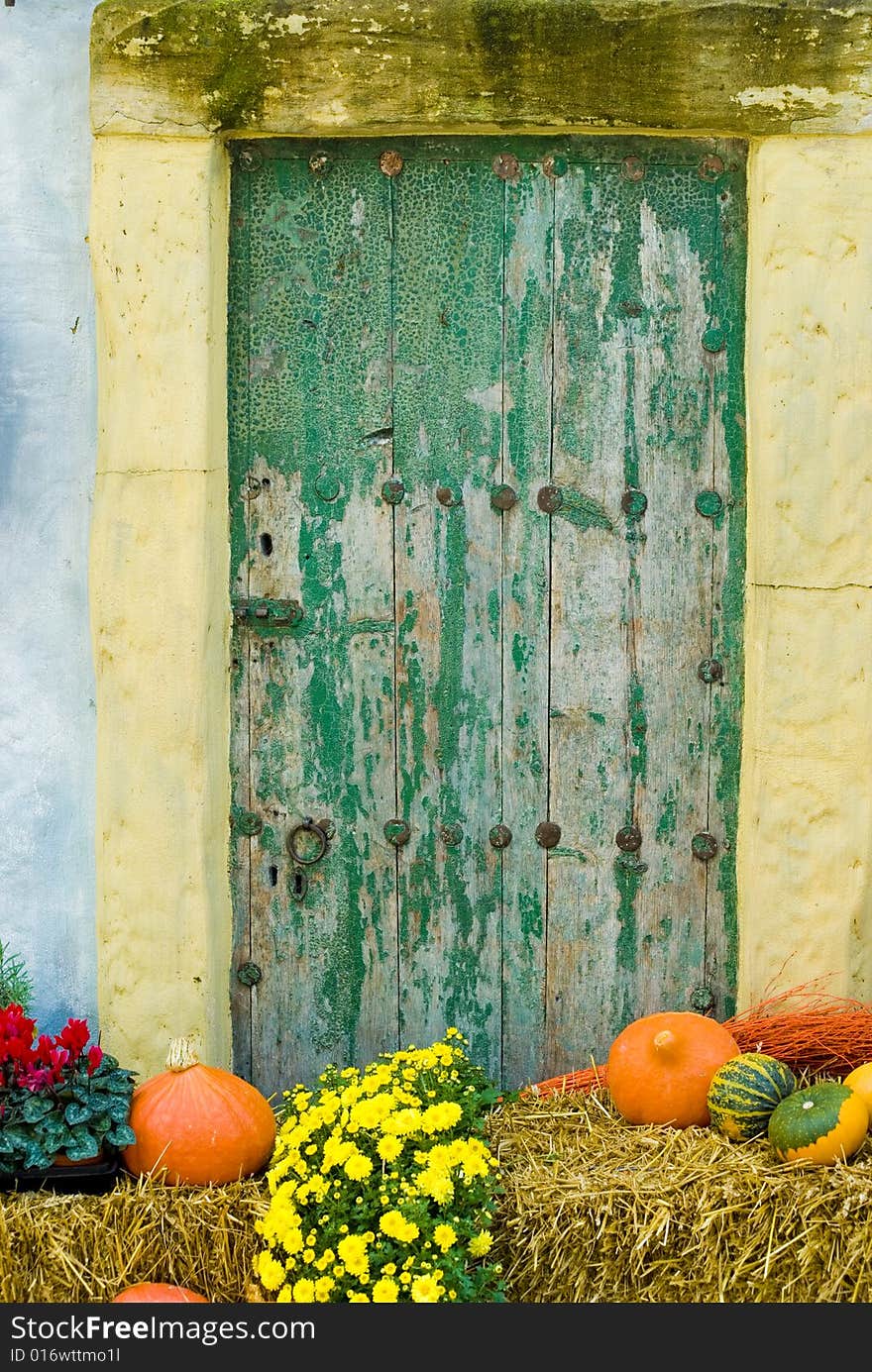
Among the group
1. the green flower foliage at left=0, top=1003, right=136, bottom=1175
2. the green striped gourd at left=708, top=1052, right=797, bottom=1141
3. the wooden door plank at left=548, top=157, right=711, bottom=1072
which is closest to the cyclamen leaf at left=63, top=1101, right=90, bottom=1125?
the green flower foliage at left=0, top=1003, right=136, bottom=1175

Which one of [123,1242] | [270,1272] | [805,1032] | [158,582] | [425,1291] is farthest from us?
[158,582]

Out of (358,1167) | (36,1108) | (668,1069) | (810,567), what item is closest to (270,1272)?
(358,1167)

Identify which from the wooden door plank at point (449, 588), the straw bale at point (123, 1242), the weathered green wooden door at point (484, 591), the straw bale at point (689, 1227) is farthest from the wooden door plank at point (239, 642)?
the straw bale at point (689, 1227)

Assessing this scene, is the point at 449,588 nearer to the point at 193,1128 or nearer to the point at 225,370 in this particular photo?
the point at 225,370

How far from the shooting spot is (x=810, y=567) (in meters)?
3.29

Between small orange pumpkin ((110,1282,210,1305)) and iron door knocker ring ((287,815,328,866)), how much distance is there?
3.46ft

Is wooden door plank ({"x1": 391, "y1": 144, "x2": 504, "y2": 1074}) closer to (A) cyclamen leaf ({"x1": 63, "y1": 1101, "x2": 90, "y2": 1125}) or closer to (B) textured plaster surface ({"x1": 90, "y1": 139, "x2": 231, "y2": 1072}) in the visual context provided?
(B) textured plaster surface ({"x1": 90, "y1": 139, "x2": 231, "y2": 1072})

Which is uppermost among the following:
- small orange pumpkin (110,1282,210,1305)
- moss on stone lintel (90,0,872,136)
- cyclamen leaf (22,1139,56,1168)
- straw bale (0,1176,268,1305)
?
moss on stone lintel (90,0,872,136)

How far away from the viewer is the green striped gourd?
2.97 meters

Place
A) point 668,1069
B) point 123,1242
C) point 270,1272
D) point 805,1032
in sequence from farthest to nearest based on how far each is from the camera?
point 805,1032
point 668,1069
point 123,1242
point 270,1272

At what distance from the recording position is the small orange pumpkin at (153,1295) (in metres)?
2.78

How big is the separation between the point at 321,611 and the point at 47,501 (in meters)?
0.73

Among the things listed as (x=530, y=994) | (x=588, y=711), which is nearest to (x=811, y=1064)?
(x=530, y=994)

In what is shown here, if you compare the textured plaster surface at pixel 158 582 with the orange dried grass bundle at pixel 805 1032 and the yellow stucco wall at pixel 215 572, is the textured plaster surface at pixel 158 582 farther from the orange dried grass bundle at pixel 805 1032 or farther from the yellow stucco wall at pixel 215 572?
the orange dried grass bundle at pixel 805 1032
